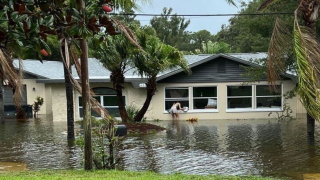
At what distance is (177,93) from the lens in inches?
922

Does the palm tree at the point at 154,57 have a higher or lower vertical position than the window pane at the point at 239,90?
higher

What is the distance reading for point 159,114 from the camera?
23.4 metres

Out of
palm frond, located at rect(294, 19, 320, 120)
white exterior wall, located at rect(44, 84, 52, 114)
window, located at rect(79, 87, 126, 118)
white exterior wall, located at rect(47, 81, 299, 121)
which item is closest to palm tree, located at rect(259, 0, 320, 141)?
palm frond, located at rect(294, 19, 320, 120)

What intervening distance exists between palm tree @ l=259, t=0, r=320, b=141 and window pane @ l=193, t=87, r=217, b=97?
1053 cm

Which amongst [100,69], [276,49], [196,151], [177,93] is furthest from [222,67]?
[276,49]

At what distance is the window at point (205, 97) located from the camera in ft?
76.7

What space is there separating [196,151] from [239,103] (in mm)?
11671

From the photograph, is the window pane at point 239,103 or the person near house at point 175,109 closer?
the person near house at point 175,109

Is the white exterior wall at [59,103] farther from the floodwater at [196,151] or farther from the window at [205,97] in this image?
the window at [205,97]

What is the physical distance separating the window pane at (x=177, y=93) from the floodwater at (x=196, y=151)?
182 inches

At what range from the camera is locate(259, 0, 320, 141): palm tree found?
8.71 m

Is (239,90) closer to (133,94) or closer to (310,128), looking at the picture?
(133,94)

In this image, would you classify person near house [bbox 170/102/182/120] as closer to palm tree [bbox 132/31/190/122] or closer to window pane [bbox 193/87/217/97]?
window pane [bbox 193/87/217/97]

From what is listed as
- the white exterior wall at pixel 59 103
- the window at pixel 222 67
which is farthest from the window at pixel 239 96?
the white exterior wall at pixel 59 103
